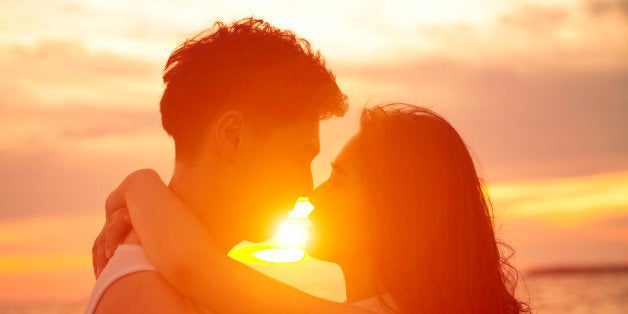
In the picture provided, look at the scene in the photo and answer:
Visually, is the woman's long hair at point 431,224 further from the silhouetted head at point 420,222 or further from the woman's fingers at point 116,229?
the woman's fingers at point 116,229

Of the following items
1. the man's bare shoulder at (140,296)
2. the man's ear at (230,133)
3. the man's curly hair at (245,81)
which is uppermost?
the man's curly hair at (245,81)

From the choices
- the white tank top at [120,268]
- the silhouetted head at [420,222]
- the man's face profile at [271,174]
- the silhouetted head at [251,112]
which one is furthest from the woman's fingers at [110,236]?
the silhouetted head at [420,222]

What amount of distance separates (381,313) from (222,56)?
1645 millimetres

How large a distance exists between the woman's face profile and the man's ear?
4.08 feet

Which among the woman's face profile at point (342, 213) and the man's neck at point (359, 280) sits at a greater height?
the woman's face profile at point (342, 213)

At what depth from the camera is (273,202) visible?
4.44 meters

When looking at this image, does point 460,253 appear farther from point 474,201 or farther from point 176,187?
point 176,187

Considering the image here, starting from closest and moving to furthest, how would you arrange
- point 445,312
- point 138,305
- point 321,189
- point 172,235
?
point 138,305, point 172,235, point 445,312, point 321,189

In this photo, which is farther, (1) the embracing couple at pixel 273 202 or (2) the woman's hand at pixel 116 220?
(2) the woman's hand at pixel 116 220

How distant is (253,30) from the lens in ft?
15.1

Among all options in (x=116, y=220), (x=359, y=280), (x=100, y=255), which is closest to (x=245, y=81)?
(x=116, y=220)

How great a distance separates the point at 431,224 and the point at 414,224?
0.32ft

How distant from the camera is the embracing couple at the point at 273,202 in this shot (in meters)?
4.08

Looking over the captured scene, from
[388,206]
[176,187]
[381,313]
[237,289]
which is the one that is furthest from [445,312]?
[176,187]
